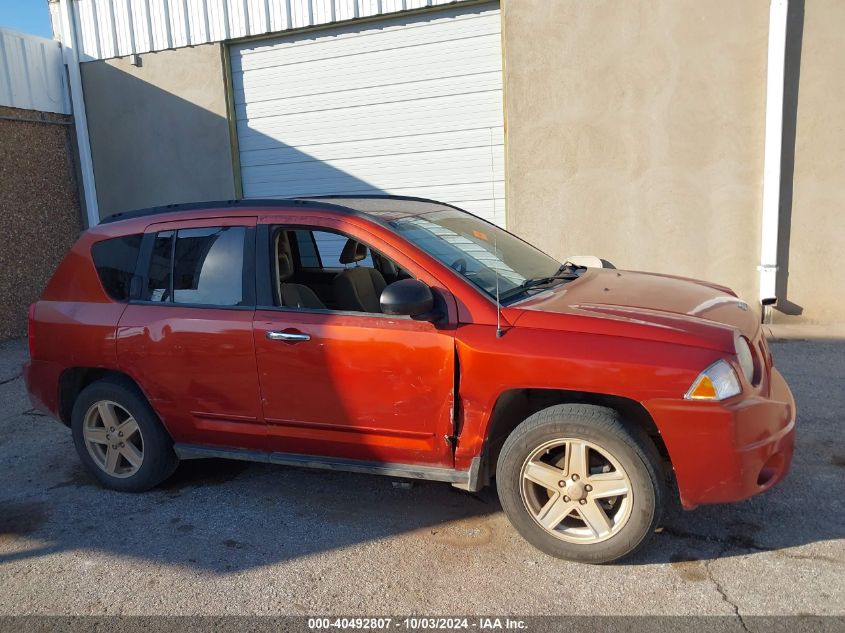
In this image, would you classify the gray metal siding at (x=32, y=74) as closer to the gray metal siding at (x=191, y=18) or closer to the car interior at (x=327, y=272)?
the gray metal siding at (x=191, y=18)

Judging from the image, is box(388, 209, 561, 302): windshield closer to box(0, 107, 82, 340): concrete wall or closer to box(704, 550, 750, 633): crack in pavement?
box(704, 550, 750, 633): crack in pavement

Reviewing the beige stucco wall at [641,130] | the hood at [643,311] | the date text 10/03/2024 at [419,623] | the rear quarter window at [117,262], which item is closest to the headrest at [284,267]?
the rear quarter window at [117,262]

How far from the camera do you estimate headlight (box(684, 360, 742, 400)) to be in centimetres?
A: 308

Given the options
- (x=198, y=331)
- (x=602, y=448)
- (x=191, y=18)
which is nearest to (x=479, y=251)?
(x=602, y=448)

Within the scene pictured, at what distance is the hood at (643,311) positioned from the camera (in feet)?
10.6

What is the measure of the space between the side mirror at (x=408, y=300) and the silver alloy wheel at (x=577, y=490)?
2.83ft

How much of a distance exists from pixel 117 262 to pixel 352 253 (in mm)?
1478

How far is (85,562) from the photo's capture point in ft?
12.1

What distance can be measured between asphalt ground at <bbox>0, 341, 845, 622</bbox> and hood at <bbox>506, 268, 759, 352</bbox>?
1041 mm

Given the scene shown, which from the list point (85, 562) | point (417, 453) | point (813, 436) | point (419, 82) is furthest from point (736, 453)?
point (419, 82)

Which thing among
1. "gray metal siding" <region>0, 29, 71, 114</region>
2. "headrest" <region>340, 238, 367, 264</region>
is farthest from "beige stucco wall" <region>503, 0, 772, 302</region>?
"gray metal siding" <region>0, 29, 71, 114</region>

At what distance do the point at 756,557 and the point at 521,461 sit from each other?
1200 millimetres

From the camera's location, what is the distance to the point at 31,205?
32.7 feet

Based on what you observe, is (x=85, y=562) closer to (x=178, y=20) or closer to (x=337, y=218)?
(x=337, y=218)
